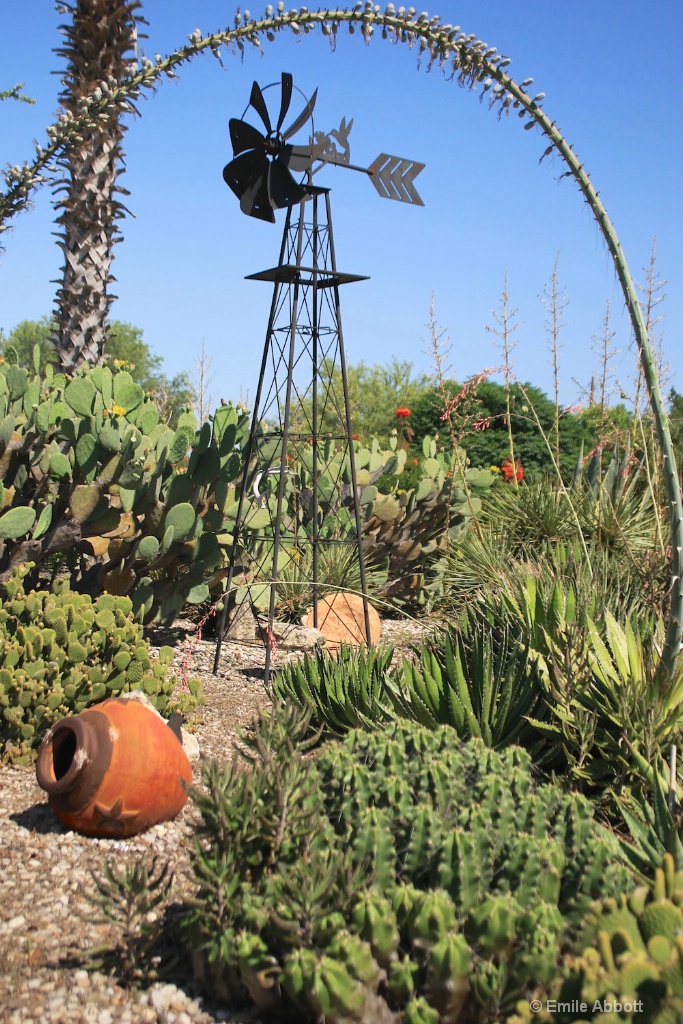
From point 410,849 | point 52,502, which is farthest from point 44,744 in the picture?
point 52,502

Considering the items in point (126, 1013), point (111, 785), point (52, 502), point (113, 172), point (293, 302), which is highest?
point (113, 172)

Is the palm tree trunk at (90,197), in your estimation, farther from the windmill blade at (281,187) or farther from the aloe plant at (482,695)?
the aloe plant at (482,695)

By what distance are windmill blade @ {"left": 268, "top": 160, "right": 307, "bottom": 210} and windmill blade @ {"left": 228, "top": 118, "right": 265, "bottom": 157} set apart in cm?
19

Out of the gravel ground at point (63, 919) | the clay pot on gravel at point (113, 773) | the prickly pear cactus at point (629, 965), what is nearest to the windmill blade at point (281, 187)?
the gravel ground at point (63, 919)

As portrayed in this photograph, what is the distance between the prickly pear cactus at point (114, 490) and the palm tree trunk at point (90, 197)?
9.59 ft

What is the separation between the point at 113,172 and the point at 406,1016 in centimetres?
904

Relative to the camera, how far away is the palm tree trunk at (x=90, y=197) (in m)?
9.53

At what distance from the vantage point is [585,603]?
16.1ft

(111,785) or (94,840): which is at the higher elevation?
(111,785)

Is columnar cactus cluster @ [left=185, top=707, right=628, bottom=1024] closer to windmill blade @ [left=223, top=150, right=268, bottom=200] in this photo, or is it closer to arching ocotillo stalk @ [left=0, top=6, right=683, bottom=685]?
arching ocotillo stalk @ [left=0, top=6, right=683, bottom=685]

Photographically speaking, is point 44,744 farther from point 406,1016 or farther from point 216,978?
point 406,1016

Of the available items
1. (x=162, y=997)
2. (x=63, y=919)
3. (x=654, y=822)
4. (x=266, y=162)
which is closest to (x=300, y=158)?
(x=266, y=162)

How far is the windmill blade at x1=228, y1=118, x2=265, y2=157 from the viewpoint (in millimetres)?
5922

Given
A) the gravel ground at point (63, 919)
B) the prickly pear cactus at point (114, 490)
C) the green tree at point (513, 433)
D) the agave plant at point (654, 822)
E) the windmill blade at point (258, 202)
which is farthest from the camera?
the green tree at point (513, 433)
